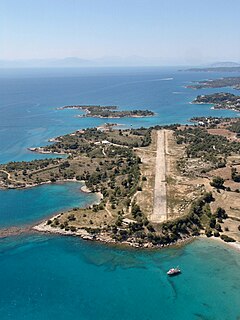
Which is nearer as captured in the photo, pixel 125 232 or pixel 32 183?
pixel 125 232

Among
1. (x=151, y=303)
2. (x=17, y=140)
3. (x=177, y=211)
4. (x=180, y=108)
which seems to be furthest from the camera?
(x=180, y=108)

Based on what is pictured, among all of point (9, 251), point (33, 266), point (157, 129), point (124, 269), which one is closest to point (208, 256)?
point (124, 269)

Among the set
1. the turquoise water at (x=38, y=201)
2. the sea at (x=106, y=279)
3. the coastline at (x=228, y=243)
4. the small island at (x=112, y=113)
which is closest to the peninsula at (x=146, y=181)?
the coastline at (x=228, y=243)

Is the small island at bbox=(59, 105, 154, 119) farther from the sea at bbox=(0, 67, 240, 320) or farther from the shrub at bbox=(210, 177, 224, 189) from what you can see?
the sea at bbox=(0, 67, 240, 320)

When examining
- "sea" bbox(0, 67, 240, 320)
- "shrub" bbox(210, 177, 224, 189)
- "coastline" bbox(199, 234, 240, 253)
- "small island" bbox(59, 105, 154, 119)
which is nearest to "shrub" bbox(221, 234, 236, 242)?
"coastline" bbox(199, 234, 240, 253)

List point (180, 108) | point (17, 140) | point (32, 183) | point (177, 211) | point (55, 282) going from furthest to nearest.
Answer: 1. point (180, 108)
2. point (17, 140)
3. point (32, 183)
4. point (177, 211)
5. point (55, 282)

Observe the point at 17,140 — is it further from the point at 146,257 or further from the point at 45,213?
the point at 146,257
